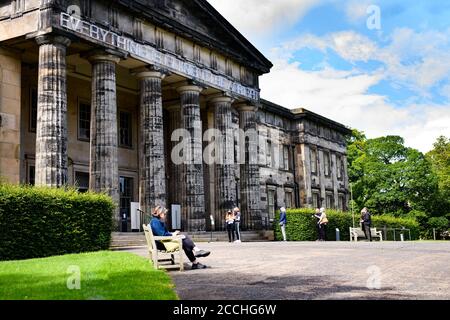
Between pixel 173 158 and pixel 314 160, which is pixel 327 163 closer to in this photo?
pixel 314 160

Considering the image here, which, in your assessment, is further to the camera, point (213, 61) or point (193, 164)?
point (213, 61)

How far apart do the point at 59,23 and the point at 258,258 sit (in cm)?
1209

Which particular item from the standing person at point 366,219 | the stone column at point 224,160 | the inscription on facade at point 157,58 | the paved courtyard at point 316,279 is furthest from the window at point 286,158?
the paved courtyard at point 316,279

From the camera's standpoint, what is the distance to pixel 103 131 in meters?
22.0

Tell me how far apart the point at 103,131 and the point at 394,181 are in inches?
1652

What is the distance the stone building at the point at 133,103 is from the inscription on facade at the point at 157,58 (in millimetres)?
53

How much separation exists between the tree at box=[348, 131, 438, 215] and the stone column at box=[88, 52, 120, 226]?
40126mm

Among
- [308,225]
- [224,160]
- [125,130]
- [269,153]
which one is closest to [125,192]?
[125,130]

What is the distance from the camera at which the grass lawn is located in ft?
24.3

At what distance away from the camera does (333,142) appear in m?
50.2

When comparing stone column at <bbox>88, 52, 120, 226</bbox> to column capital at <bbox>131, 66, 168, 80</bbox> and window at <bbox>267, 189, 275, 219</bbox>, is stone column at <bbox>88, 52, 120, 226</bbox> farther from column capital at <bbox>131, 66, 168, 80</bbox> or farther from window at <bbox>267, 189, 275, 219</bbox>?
window at <bbox>267, 189, 275, 219</bbox>

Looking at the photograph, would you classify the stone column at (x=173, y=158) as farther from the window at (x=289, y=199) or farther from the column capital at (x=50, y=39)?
the window at (x=289, y=199)
